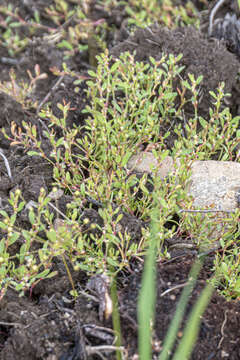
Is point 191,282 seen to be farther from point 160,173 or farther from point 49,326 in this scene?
point 160,173

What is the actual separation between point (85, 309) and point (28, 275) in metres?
0.31

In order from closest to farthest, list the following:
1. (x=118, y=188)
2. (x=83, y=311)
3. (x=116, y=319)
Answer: (x=116, y=319) → (x=83, y=311) → (x=118, y=188)

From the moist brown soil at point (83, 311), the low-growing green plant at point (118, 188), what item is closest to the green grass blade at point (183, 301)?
the moist brown soil at point (83, 311)

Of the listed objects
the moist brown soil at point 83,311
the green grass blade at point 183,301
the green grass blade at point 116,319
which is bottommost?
the moist brown soil at point 83,311

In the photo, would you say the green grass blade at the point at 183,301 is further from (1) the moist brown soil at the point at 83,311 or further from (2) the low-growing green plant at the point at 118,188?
(2) the low-growing green plant at the point at 118,188

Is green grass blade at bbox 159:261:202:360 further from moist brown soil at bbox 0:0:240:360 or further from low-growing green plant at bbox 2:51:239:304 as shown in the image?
low-growing green plant at bbox 2:51:239:304

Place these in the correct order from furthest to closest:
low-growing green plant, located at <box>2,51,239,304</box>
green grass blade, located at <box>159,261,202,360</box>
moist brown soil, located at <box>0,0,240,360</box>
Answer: low-growing green plant, located at <box>2,51,239,304</box>, moist brown soil, located at <box>0,0,240,360</box>, green grass blade, located at <box>159,261,202,360</box>

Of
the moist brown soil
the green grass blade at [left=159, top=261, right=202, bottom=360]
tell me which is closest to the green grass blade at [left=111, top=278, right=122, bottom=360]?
the moist brown soil

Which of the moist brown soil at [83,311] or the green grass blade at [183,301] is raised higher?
the green grass blade at [183,301]

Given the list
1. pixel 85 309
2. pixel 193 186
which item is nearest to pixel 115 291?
pixel 85 309

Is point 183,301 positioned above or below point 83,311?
above

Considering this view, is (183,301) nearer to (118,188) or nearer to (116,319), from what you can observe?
(116,319)

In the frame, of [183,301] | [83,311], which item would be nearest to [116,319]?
[83,311]

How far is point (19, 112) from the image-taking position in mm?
3549
